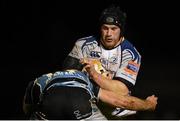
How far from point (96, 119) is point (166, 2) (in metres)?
4.81

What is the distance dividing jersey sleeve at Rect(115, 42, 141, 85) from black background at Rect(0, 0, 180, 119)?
295cm

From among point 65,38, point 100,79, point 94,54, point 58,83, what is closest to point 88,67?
point 100,79

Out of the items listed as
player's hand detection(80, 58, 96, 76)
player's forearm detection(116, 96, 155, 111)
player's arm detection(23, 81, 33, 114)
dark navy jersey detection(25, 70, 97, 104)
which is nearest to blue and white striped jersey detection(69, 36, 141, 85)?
player's hand detection(80, 58, 96, 76)

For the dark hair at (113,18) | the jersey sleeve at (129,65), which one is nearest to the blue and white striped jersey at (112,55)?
the jersey sleeve at (129,65)

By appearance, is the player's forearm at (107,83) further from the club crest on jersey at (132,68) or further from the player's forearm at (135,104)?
the player's forearm at (135,104)

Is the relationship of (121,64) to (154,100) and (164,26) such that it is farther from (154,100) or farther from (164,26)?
(164,26)

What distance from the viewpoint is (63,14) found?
9.62 m

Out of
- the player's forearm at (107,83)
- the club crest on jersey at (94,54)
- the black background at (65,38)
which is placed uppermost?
the club crest on jersey at (94,54)

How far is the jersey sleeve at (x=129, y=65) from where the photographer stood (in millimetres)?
6215

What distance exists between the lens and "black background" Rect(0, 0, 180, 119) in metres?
9.45

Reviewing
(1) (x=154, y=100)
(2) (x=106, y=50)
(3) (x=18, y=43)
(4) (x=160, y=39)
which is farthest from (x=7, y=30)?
(1) (x=154, y=100)

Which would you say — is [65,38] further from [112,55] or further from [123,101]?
[123,101]

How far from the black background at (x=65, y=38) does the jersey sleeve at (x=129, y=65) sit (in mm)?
2946

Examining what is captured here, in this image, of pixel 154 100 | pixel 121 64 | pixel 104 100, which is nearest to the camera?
pixel 104 100
